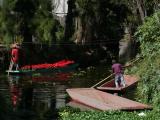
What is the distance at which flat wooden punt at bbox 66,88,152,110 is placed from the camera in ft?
64.8

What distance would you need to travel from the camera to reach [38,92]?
90.0 ft

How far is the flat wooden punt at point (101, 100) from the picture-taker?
64.8ft

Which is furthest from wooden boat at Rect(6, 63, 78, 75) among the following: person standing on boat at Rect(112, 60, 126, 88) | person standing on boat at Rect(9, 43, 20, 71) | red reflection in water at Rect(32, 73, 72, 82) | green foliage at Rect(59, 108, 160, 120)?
green foliage at Rect(59, 108, 160, 120)

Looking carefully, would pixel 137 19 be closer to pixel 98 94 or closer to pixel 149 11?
pixel 149 11

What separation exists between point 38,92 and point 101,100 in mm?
6517

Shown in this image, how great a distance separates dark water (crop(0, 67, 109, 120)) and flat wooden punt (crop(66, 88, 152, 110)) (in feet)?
2.35

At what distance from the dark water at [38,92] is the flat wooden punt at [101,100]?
28.2 inches

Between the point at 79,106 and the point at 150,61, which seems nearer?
the point at 150,61

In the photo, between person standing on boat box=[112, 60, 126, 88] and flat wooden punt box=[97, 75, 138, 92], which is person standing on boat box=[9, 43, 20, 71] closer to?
flat wooden punt box=[97, 75, 138, 92]

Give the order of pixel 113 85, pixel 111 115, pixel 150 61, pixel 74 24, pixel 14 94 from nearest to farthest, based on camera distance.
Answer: pixel 111 115
pixel 150 61
pixel 14 94
pixel 113 85
pixel 74 24

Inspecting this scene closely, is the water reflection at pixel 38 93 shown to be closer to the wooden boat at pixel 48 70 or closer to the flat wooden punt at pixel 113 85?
the wooden boat at pixel 48 70

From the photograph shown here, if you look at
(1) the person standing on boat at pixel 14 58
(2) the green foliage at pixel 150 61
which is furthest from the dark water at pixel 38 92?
(2) the green foliage at pixel 150 61

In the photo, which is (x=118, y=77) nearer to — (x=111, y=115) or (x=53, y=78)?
(x=53, y=78)

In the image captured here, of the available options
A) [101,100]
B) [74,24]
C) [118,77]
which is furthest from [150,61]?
[74,24]
